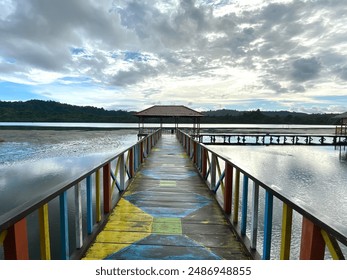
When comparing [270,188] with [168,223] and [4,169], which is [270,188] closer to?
[168,223]

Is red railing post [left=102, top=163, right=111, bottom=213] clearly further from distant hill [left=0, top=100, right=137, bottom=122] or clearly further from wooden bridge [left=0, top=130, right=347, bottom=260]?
distant hill [left=0, top=100, right=137, bottom=122]

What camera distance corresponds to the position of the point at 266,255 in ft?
8.54

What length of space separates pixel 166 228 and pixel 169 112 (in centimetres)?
2669

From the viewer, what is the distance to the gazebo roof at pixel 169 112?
28.9 meters

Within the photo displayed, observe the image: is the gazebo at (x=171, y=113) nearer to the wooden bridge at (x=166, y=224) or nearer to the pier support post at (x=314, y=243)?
the wooden bridge at (x=166, y=224)

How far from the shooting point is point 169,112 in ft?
98.0

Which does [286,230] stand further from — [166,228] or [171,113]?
[171,113]

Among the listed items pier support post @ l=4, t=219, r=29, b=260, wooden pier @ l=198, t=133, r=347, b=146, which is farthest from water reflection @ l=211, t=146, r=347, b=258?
wooden pier @ l=198, t=133, r=347, b=146

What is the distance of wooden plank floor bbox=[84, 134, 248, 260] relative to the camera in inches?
118

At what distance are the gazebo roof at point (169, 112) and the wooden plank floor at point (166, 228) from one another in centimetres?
2320

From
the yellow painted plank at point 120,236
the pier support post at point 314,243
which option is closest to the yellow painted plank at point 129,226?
the yellow painted plank at point 120,236

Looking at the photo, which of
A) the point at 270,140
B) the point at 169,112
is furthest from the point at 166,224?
the point at 270,140

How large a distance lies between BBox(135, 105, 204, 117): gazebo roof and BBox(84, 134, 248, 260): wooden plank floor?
914 inches
